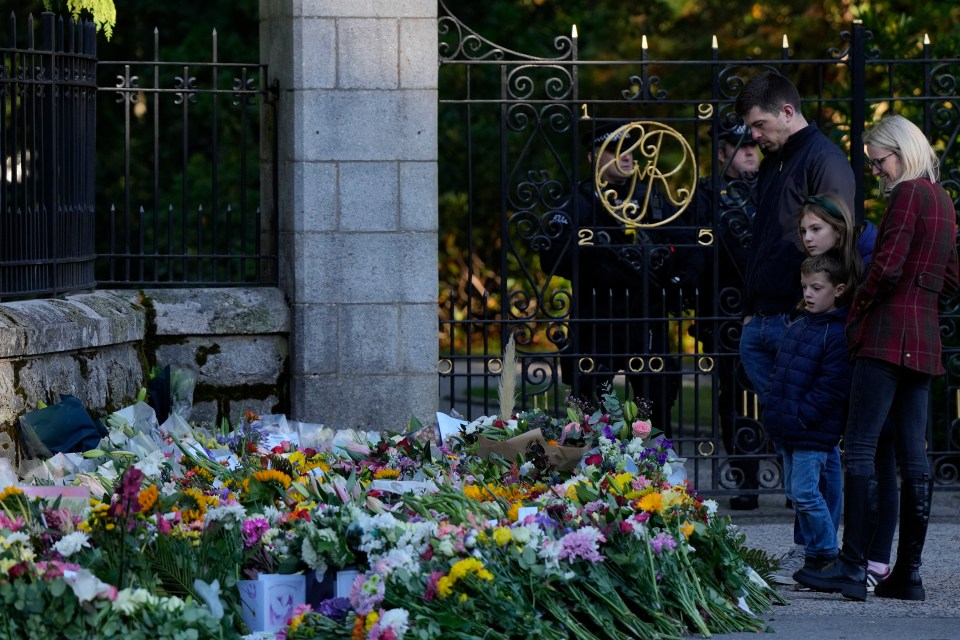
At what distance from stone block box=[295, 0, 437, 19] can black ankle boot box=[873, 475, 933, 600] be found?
3.12m

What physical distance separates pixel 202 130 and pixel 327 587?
11.9 m

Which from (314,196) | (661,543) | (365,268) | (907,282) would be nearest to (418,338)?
(365,268)

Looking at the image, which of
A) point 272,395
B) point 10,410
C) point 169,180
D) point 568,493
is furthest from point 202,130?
point 568,493

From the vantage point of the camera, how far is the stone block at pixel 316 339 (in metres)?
6.92

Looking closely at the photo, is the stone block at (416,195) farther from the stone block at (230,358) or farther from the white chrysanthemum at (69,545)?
the white chrysanthemum at (69,545)

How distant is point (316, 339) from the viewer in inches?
273

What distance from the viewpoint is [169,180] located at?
52.0 ft

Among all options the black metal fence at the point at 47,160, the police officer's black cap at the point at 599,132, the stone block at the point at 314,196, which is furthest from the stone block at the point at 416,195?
the black metal fence at the point at 47,160

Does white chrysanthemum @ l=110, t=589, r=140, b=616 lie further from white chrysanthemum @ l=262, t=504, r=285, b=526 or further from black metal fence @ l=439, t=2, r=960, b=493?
black metal fence @ l=439, t=2, r=960, b=493

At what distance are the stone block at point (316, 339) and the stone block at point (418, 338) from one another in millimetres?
308

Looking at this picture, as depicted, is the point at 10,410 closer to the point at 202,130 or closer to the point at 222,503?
the point at 222,503

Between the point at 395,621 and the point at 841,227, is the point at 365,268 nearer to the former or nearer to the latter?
the point at 841,227

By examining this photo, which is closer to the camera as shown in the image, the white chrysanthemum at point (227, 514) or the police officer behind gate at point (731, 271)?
the white chrysanthemum at point (227, 514)

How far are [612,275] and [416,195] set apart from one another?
108cm
